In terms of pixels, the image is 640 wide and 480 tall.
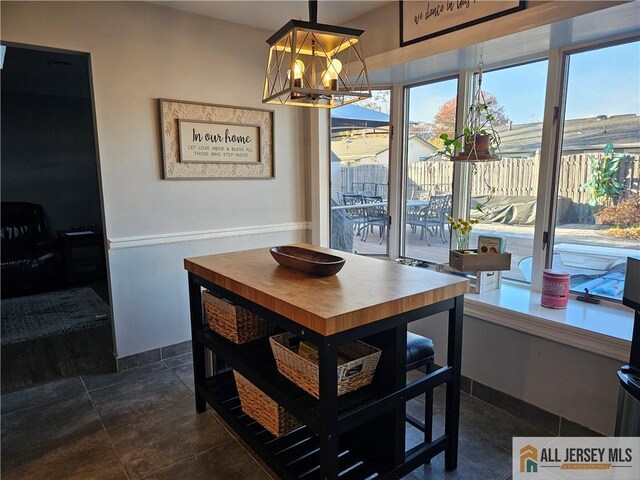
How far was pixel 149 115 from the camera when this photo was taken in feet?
9.36

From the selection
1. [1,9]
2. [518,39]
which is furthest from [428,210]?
[1,9]

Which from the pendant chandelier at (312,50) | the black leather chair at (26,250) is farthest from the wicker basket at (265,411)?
the black leather chair at (26,250)

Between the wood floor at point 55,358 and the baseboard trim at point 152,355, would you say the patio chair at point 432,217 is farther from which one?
the wood floor at point 55,358

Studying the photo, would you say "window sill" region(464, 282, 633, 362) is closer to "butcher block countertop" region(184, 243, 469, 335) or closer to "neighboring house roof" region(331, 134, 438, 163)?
"butcher block countertop" region(184, 243, 469, 335)

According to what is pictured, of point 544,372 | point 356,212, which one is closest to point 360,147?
point 356,212

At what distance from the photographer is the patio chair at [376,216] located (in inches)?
135

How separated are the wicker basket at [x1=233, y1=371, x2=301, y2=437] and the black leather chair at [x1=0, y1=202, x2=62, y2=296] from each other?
3915mm

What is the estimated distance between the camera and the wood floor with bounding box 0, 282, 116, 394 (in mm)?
2838

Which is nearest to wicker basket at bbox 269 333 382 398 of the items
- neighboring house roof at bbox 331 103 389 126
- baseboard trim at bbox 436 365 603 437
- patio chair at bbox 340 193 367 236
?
baseboard trim at bbox 436 365 603 437

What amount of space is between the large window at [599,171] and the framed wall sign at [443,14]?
522 mm

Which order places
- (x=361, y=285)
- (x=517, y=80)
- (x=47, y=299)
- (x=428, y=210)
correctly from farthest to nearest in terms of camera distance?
(x=47, y=299), (x=428, y=210), (x=517, y=80), (x=361, y=285)

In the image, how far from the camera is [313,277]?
1824 mm

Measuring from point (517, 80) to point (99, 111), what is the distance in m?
2.68

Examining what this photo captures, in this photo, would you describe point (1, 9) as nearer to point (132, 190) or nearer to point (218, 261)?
point (132, 190)
